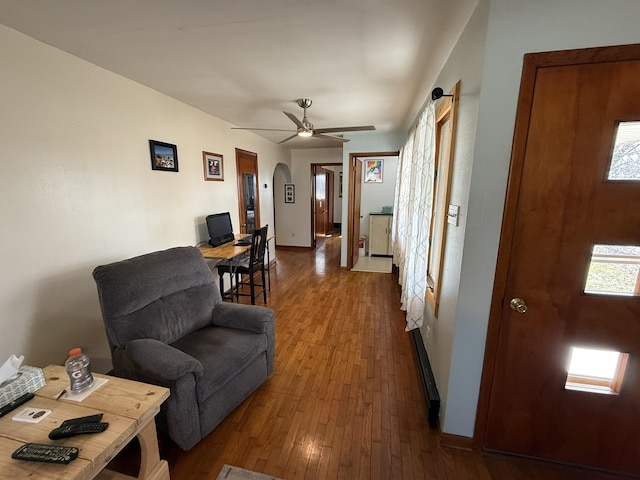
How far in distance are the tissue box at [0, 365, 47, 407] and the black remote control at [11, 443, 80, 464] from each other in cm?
33

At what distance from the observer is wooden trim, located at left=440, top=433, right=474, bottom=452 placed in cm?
156

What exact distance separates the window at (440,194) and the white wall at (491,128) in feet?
0.82

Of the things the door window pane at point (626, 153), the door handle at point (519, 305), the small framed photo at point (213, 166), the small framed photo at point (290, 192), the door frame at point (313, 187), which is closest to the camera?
the door window pane at point (626, 153)

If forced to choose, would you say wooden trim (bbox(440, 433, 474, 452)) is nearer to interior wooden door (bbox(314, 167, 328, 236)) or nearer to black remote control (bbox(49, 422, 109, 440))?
black remote control (bbox(49, 422, 109, 440))

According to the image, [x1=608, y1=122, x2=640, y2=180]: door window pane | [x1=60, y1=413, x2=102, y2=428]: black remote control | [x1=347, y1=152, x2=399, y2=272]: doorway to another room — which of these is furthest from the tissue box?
[x1=347, y1=152, x2=399, y2=272]: doorway to another room

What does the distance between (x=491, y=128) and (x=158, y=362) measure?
2.08 metres

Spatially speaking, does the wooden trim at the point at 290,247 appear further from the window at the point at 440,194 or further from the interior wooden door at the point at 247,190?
the window at the point at 440,194

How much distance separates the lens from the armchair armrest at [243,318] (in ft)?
6.45

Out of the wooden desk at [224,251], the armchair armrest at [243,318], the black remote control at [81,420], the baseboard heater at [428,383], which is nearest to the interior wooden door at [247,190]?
the wooden desk at [224,251]

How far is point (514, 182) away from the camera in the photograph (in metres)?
1.28

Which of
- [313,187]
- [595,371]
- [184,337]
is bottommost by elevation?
[184,337]

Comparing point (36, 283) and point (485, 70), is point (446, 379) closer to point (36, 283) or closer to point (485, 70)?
point (485, 70)

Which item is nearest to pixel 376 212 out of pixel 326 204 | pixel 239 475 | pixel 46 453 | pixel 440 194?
pixel 326 204

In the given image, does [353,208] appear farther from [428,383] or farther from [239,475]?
[239,475]
